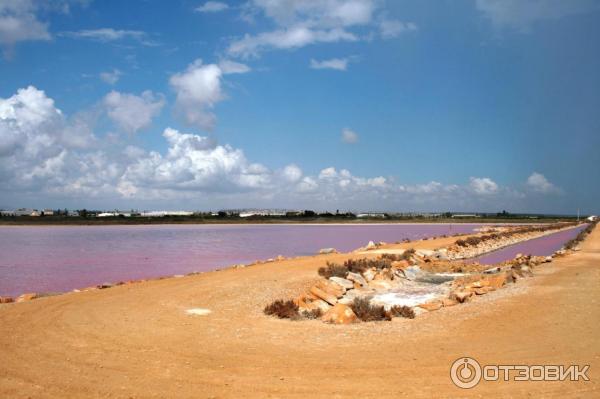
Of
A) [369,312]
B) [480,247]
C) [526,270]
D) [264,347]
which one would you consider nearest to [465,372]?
[264,347]

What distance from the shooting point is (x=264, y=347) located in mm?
8625

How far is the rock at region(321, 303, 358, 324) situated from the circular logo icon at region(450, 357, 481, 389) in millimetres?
3457

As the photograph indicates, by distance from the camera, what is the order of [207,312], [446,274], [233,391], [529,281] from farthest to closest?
[446,274] < [529,281] < [207,312] < [233,391]

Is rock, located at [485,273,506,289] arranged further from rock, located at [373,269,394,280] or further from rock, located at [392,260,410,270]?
rock, located at [392,260,410,270]

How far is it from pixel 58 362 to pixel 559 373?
295 inches

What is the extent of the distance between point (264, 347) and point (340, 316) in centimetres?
273

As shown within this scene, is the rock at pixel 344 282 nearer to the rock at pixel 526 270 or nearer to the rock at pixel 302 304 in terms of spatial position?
the rock at pixel 302 304

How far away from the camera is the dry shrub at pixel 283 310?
11445 millimetres

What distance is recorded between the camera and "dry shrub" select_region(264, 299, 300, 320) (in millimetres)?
11445

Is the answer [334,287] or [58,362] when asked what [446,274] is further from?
[58,362]

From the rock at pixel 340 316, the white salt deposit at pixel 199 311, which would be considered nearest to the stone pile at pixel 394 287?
the rock at pixel 340 316

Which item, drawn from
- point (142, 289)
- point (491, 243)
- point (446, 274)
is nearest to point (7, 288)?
point (142, 289)

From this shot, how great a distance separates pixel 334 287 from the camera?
14523 millimetres

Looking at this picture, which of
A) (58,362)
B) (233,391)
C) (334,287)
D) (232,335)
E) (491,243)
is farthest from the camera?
(491,243)
